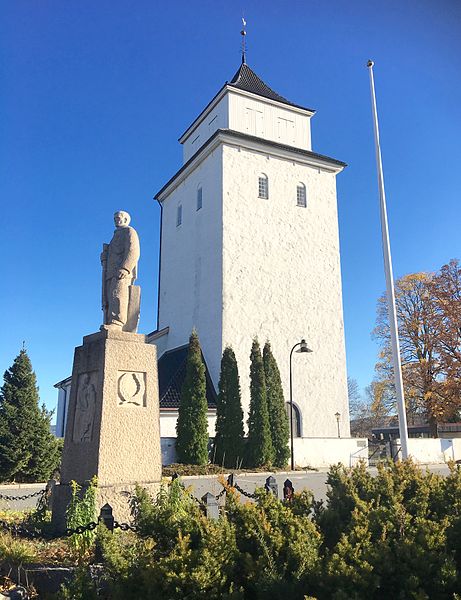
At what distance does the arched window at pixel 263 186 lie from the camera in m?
27.5

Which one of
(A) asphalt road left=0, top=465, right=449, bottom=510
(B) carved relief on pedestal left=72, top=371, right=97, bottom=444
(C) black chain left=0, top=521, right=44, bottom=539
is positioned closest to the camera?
(C) black chain left=0, top=521, right=44, bottom=539

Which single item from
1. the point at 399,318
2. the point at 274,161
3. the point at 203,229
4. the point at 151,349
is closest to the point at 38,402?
the point at 151,349

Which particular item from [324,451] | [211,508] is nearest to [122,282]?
[211,508]

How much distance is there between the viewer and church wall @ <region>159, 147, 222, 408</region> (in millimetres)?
25281

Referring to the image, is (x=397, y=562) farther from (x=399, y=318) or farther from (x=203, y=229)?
(x=399, y=318)

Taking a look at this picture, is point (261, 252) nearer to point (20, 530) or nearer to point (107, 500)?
point (107, 500)

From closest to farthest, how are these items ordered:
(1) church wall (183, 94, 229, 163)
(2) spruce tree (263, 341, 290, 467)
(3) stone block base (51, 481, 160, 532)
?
(3) stone block base (51, 481, 160, 532) < (2) spruce tree (263, 341, 290, 467) < (1) church wall (183, 94, 229, 163)

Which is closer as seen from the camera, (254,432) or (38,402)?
(38,402)

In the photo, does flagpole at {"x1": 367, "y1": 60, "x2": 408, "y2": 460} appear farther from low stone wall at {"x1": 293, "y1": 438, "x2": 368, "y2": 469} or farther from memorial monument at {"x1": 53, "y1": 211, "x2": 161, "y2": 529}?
low stone wall at {"x1": 293, "y1": 438, "x2": 368, "y2": 469}

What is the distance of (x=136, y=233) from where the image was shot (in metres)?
8.49

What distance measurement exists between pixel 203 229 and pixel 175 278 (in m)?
3.73

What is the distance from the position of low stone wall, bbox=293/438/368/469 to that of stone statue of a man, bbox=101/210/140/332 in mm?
16824

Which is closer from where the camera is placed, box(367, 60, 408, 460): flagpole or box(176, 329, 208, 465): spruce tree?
box(367, 60, 408, 460): flagpole

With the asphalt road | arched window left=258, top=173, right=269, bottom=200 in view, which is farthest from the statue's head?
arched window left=258, top=173, right=269, bottom=200
